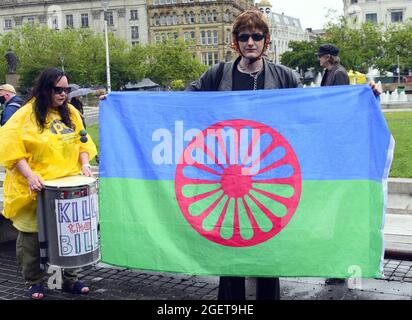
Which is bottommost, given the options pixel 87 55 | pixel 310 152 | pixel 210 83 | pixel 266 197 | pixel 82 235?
pixel 82 235

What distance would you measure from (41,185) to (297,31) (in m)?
170

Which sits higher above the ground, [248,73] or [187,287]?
[248,73]

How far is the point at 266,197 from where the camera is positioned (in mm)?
4266

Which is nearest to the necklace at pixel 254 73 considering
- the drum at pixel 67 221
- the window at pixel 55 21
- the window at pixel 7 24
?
the drum at pixel 67 221

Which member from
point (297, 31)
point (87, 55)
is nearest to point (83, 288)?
point (87, 55)

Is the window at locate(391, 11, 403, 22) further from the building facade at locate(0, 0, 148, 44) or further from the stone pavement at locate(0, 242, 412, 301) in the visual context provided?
the stone pavement at locate(0, 242, 412, 301)

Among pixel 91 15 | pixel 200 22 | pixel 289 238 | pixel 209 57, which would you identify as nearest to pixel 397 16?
pixel 209 57

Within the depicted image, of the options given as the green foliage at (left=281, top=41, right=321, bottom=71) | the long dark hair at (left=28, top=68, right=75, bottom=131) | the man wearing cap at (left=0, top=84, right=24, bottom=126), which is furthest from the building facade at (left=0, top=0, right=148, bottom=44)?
the long dark hair at (left=28, top=68, right=75, bottom=131)

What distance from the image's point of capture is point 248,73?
14.0 feet

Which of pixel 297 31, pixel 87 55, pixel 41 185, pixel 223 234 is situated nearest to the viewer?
pixel 223 234

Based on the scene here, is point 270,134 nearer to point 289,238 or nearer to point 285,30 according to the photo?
point 289,238

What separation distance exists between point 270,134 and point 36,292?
2515mm

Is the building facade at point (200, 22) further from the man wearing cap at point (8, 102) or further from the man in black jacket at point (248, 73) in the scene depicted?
the man in black jacket at point (248, 73)

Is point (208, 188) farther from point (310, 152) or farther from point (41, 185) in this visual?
point (41, 185)
